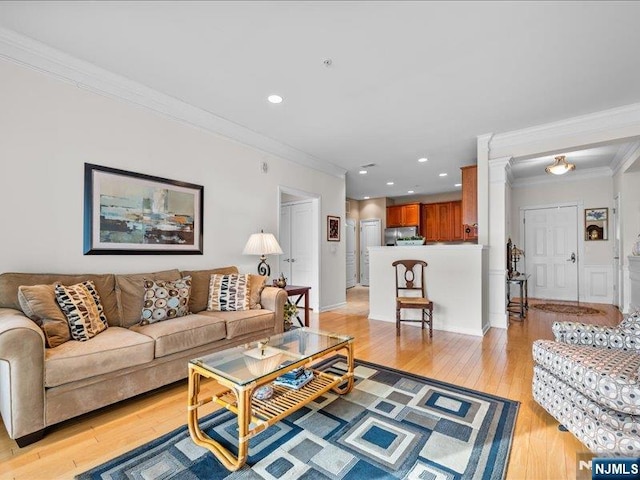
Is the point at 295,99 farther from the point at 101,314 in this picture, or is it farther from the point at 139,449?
the point at 139,449

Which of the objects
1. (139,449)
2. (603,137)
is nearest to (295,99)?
(139,449)

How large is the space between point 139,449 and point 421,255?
376cm

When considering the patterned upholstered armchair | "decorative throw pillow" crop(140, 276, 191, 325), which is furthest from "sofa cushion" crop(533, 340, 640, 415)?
"decorative throw pillow" crop(140, 276, 191, 325)

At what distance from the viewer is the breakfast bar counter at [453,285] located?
3938 mm

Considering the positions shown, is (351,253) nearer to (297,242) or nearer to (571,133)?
(297,242)

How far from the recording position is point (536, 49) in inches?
93.3

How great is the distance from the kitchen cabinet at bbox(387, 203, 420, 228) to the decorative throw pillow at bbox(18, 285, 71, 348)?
7.61 meters

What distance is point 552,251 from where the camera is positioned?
6.52 metres

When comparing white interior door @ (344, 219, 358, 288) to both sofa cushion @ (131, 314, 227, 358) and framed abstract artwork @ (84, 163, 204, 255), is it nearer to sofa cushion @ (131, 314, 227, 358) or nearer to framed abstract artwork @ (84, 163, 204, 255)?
framed abstract artwork @ (84, 163, 204, 255)

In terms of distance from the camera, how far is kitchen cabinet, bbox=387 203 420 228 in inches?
327

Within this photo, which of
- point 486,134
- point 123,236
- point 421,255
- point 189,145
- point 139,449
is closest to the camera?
point 139,449

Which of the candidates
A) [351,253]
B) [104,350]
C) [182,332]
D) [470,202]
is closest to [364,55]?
[182,332]

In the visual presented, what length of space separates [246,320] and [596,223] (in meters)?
7.02

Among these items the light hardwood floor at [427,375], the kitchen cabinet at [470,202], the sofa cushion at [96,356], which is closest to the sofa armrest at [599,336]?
the light hardwood floor at [427,375]
